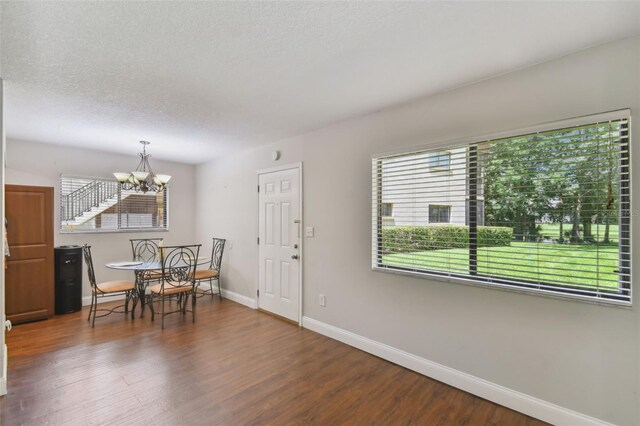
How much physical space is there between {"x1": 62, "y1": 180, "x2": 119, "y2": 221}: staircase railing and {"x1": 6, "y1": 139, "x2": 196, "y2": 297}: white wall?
12 cm

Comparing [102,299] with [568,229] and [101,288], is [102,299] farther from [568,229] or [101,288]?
[568,229]

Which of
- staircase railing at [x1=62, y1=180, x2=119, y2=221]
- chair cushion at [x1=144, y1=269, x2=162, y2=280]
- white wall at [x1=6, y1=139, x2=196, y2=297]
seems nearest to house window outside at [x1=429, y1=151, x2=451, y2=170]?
chair cushion at [x1=144, y1=269, x2=162, y2=280]

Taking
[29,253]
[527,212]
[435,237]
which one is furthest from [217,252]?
[527,212]

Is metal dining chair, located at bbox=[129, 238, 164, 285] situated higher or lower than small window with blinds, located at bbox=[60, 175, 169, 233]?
lower

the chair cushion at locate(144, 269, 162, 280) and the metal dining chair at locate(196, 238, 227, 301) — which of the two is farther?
the metal dining chair at locate(196, 238, 227, 301)

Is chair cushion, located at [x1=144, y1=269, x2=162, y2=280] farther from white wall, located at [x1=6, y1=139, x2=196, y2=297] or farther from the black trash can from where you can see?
the black trash can

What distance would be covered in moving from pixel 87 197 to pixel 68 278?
133cm

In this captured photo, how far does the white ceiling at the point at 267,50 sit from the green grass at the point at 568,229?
118cm

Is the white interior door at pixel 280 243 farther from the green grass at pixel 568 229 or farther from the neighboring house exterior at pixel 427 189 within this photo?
the green grass at pixel 568 229

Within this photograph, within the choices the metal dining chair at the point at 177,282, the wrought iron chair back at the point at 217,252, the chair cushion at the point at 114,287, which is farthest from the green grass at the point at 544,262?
the chair cushion at the point at 114,287

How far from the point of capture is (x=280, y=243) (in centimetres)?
416

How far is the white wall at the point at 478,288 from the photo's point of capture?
6.07 ft

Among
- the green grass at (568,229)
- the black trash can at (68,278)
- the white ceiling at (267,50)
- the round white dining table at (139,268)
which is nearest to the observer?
the white ceiling at (267,50)

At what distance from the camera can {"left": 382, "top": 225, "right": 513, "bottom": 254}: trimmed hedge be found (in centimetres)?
230
